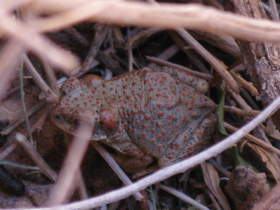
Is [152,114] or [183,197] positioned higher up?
[152,114]

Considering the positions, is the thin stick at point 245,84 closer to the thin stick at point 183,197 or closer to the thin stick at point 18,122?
the thin stick at point 183,197

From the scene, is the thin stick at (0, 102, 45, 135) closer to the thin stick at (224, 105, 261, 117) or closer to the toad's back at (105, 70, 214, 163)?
the toad's back at (105, 70, 214, 163)

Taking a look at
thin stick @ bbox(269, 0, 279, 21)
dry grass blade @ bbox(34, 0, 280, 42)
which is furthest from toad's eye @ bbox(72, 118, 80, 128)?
thin stick @ bbox(269, 0, 279, 21)

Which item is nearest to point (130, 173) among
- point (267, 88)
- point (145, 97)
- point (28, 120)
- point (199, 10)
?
point (145, 97)

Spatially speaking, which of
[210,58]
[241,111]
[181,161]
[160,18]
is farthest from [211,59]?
[160,18]

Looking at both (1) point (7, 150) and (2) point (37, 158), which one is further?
(1) point (7, 150)

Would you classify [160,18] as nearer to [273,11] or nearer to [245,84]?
[245,84]

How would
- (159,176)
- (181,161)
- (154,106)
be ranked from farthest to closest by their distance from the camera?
(154,106) → (181,161) → (159,176)
